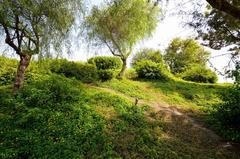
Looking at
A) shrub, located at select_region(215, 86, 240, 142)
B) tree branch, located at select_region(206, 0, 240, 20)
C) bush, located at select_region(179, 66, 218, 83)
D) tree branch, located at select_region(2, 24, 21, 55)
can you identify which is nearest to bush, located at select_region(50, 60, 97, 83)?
tree branch, located at select_region(2, 24, 21, 55)

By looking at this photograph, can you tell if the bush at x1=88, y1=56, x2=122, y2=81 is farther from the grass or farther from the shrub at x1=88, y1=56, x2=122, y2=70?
the grass

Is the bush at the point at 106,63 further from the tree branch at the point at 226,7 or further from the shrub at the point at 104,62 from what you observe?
the tree branch at the point at 226,7

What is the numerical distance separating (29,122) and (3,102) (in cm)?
197

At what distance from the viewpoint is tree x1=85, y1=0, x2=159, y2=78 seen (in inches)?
663

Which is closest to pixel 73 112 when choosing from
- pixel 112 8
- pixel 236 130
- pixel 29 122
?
pixel 29 122

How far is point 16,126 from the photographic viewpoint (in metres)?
7.59

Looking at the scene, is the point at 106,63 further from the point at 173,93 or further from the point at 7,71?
the point at 7,71

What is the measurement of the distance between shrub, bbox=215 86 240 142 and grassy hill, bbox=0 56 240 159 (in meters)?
0.52

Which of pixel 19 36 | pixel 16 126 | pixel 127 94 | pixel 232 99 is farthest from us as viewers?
pixel 127 94

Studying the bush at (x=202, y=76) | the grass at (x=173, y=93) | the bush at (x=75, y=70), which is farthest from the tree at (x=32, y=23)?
the bush at (x=202, y=76)

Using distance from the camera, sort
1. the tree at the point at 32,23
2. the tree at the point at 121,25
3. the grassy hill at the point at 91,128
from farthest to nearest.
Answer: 1. the tree at the point at 121,25
2. the tree at the point at 32,23
3. the grassy hill at the point at 91,128

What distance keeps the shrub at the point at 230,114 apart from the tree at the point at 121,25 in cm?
860

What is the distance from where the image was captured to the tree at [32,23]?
28.5 feet

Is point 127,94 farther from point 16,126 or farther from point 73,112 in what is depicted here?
point 16,126
